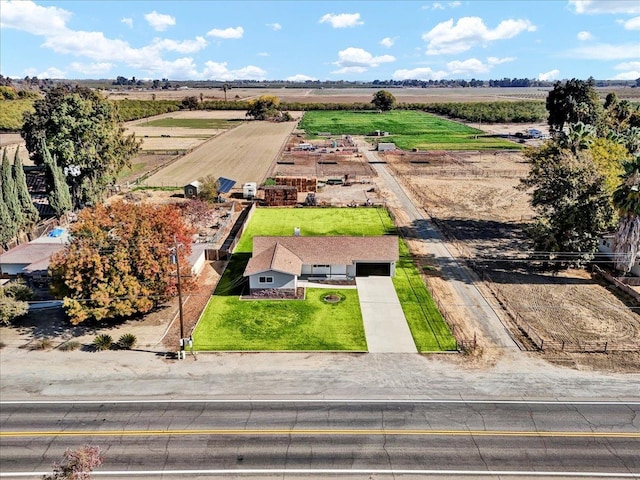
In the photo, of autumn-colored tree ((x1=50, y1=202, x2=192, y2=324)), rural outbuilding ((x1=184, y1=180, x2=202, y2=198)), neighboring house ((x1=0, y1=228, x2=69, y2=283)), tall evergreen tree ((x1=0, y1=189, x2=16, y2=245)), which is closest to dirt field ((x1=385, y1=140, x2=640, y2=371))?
autumn-colored tree ((x1=50, y1=202, x2=192, y2=324))

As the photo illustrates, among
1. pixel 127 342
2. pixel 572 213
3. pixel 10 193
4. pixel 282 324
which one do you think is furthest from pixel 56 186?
pixel 572 213

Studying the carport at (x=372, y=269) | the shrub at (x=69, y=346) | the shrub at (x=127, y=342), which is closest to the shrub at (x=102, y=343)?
the shrub at (x=127, y=342)

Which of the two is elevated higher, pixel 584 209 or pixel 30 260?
pixel 584 209

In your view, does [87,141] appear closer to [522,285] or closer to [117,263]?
[117,263]

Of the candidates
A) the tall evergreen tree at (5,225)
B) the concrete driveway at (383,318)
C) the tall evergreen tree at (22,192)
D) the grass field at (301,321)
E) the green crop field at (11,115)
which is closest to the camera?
the concrete driveway at (383,318)

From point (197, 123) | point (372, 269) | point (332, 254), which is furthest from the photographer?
point (197, 123)

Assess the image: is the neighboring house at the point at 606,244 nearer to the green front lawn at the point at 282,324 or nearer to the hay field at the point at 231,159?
the green front lawn at the point at 282,324
